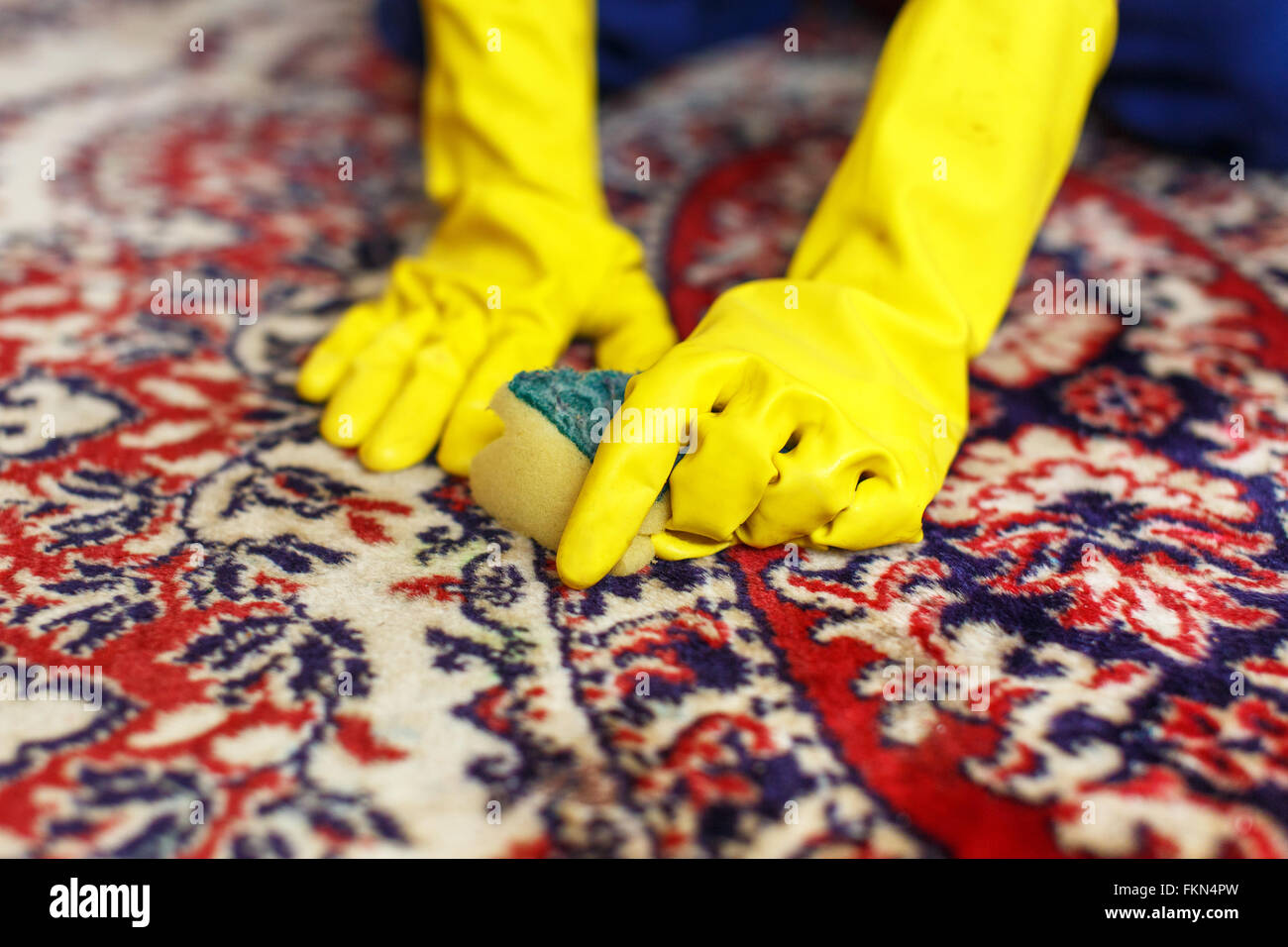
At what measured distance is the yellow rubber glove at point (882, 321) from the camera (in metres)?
0.58

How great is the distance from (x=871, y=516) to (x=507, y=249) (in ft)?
1.27

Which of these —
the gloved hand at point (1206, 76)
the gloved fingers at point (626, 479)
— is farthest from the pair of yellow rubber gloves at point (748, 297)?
the gloved hand at point (1206, 76)

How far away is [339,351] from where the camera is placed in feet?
2.66

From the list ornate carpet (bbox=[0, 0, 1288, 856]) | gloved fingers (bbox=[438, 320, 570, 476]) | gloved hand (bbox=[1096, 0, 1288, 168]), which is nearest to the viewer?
ornate carpet (bbox=[0, 0, 1288, 856])

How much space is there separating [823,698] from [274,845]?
269mm

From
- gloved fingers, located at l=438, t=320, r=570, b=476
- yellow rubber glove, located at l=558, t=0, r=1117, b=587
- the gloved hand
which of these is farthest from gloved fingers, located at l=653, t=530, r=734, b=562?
the gloved hand

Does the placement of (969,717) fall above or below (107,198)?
below

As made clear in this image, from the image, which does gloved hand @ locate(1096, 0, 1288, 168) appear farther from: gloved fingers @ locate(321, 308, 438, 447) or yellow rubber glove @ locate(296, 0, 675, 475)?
gloved fingers @ locate(321, 308, 438, 447)

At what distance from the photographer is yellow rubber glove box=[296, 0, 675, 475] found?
777mm

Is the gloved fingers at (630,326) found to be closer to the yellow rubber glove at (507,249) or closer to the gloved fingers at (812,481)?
the yellow rubber glove at (507,249)

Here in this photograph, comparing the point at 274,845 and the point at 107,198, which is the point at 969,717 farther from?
the point at 107,198

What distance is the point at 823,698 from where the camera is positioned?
0.54 metres
